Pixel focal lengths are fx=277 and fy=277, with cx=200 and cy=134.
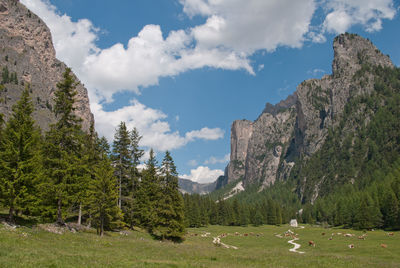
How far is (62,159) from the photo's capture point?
33812 millimetres

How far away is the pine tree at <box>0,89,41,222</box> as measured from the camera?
1081 inches

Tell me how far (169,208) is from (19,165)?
27.8 m

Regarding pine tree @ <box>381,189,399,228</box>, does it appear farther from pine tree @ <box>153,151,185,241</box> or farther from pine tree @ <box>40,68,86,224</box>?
pine tree @ <box>40,68,86,224</box>

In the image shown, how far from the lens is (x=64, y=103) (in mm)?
36188

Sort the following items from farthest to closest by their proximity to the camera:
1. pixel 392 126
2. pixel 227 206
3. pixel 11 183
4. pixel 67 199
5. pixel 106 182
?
pixel 392 126
pixel 227 206
pixel 106 182
pixel 67 199
pixel 11 183

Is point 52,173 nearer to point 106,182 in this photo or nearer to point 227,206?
point 106,182

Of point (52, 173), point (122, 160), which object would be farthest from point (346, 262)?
point (122, 160)

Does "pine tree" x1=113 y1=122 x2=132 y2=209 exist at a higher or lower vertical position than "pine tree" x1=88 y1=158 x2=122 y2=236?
higher

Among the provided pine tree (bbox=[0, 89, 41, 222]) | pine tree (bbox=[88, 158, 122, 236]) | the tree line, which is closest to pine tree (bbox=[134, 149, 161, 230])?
the tree line

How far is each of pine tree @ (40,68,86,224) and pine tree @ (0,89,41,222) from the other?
2306mm

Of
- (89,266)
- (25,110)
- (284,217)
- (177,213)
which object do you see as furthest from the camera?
(284,217)

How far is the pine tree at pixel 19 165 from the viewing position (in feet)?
90.1

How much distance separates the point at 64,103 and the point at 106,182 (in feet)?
40.5

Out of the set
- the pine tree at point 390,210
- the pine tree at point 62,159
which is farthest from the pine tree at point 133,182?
the pine tree at point 390,210
